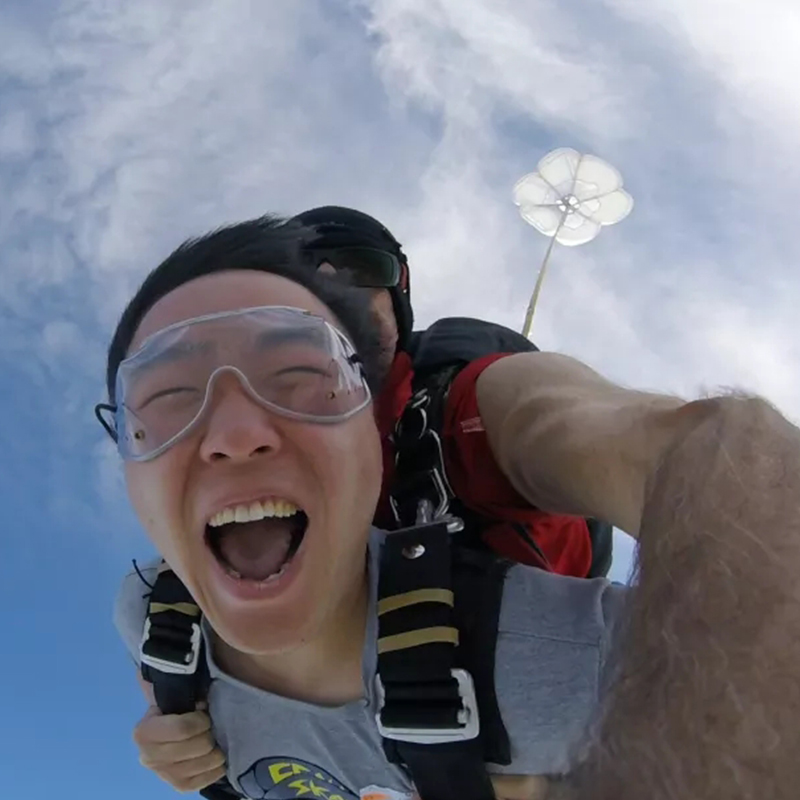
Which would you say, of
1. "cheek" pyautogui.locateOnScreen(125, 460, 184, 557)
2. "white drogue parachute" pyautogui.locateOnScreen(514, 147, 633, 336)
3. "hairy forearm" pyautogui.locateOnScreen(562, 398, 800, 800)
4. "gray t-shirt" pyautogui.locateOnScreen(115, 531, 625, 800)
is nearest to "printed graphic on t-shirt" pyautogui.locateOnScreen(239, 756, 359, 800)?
"gray t-shirt" pyautogui.locateOnScreen(115, 531, 625, 800)

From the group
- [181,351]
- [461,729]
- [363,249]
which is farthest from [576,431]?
[363,249]

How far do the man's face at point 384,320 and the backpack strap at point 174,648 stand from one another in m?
0.73

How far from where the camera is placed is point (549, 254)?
5.36 m

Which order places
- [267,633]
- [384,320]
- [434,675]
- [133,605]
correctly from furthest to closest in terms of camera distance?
[384,320]
[133,605]
[267,633]
[434,675]

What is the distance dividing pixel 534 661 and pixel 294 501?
571 mm

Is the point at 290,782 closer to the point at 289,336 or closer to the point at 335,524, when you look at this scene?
the point at 335,524

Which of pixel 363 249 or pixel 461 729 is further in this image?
pixel 363 249

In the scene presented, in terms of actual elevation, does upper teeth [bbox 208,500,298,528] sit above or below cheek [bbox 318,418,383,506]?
below

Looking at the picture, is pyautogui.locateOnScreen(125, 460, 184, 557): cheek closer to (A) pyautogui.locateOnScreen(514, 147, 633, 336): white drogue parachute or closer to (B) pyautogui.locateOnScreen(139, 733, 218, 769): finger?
(B) pyautogui.locateOnScreen(139, 733, 218, 769): finger

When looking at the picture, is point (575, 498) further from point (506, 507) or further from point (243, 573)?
point (243, 573)

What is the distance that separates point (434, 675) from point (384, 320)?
3.86 feet

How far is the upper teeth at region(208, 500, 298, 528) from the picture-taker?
1838mm

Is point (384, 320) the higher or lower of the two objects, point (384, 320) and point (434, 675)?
the higher

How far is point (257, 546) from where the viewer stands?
6.55 feet
